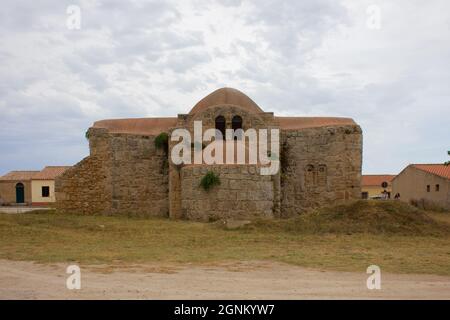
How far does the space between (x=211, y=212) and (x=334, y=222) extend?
4.45m

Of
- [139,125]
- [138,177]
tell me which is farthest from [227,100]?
[138,177]

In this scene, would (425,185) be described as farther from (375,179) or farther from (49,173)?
(49,173)

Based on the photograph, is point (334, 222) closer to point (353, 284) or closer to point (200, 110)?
point (353, 284)

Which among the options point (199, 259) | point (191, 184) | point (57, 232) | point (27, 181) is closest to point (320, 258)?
point (199, 259)

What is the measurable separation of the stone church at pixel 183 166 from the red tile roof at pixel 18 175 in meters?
18.4

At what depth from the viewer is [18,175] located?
37.1m

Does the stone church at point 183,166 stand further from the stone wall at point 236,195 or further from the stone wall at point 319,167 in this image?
the stone wall at point 236,195

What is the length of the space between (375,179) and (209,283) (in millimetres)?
41629

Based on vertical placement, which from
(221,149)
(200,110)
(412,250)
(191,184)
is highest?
(200,110)

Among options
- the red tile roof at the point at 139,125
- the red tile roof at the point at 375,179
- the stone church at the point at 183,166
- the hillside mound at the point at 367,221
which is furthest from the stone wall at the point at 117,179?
the red tile roof at the point at 375,179

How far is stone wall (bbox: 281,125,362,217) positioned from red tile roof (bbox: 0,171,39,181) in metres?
23.4

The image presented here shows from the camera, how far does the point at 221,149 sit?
57.9 feet
